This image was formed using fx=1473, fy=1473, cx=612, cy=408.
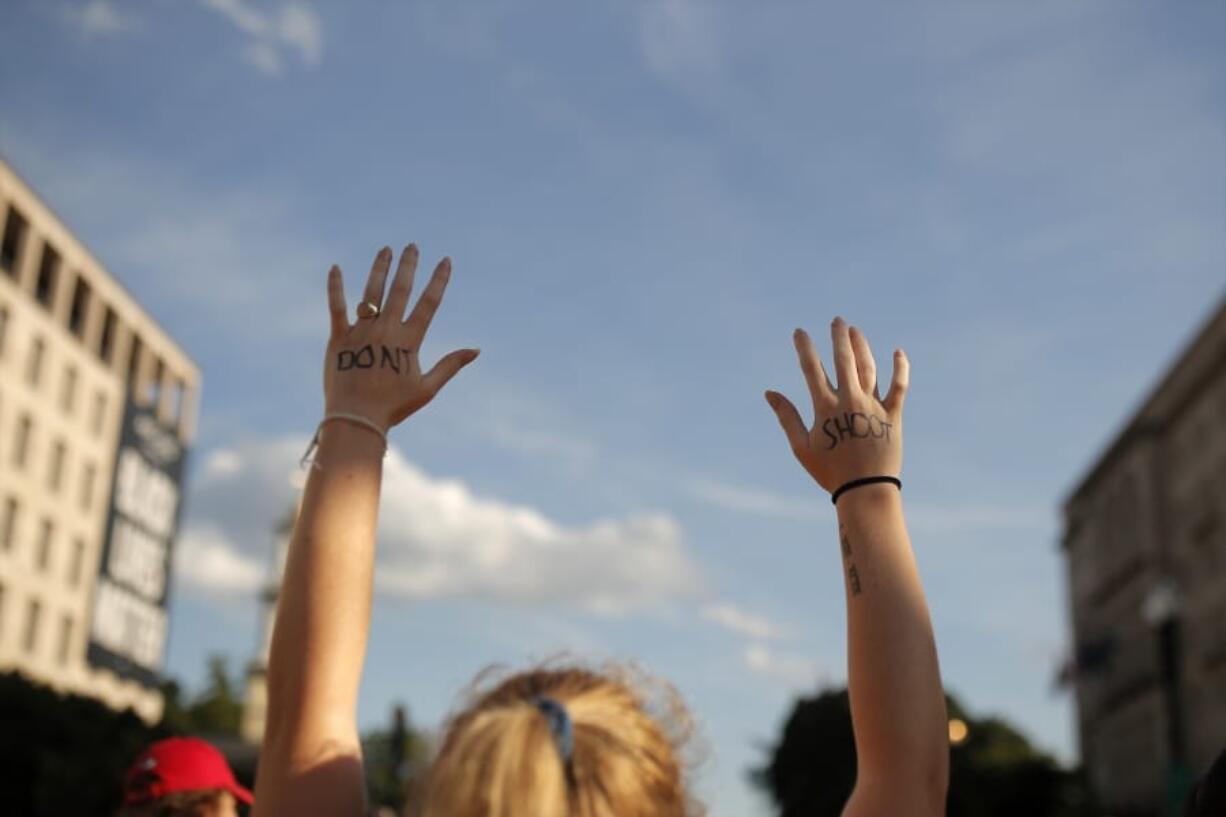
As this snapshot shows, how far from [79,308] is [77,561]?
988cm

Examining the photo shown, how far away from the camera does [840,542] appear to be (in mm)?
2453

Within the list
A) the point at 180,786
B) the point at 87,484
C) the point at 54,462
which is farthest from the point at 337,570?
the point at 87,484

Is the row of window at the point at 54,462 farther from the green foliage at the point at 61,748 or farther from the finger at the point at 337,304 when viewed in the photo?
the finger at the point at 337,304

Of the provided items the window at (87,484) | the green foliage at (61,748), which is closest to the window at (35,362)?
the window at (87,484)

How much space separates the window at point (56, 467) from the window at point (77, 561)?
7.81 ft

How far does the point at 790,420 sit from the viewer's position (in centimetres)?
262

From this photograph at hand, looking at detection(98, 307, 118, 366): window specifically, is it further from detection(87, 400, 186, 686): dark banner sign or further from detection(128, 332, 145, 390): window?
detection(87, 400, 186, 686): dark banner sign

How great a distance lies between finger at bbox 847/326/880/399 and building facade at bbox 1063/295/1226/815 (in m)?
37.1

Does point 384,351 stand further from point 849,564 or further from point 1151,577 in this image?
point 1151,577

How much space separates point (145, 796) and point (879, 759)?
99.0 inches

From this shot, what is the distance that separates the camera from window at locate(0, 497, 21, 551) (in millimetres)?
48969

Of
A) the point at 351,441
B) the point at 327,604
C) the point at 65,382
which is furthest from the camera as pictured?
the point at 65,382

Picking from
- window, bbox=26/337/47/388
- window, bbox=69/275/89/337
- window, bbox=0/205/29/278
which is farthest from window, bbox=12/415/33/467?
window, bbox=69/275/89/337

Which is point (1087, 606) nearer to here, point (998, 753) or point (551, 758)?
point (998, 753)
